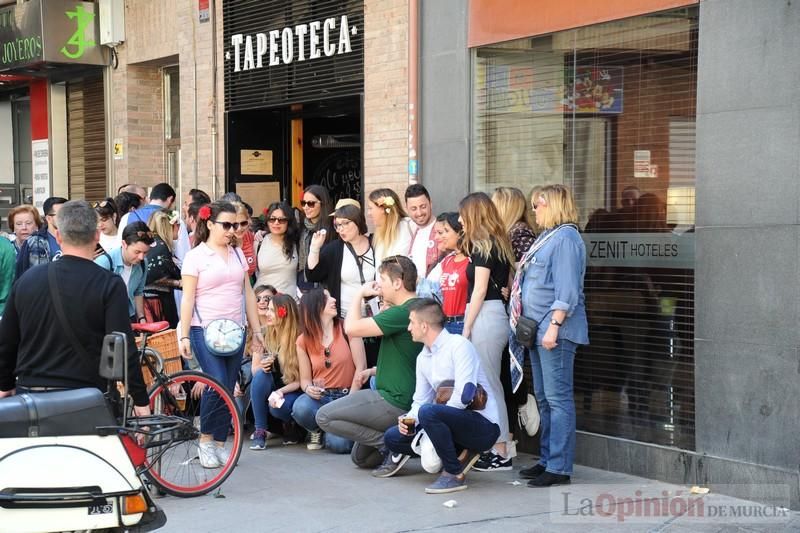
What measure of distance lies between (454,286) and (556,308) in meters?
1.03

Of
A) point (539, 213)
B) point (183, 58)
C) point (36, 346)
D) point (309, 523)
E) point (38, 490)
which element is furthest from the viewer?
point (183, 58)

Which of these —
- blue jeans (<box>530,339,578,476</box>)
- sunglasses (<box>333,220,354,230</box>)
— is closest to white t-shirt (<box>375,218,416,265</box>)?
sunglasses (<box>333,220,354,230</box>)

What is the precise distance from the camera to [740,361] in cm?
704

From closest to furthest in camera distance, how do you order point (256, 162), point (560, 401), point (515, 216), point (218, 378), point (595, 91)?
point (560, 401) < point (218, 378) < point (515, 216) < point (595, 91) < point (256, 162)

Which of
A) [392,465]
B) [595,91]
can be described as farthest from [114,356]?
[595,91]

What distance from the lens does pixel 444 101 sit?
9648mm

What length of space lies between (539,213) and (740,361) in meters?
1.63

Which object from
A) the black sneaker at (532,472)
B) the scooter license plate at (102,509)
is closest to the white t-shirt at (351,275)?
the black sneaker at (532,472)

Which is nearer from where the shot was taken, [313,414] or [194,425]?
[194,425]

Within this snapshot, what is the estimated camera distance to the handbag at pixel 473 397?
7.12 m

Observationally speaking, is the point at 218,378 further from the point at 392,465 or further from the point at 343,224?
the point at 343,224

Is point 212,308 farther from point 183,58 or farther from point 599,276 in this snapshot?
point 183,58

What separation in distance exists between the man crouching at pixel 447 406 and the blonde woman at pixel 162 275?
301 cm

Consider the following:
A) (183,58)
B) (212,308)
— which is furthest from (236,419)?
(183,58)
